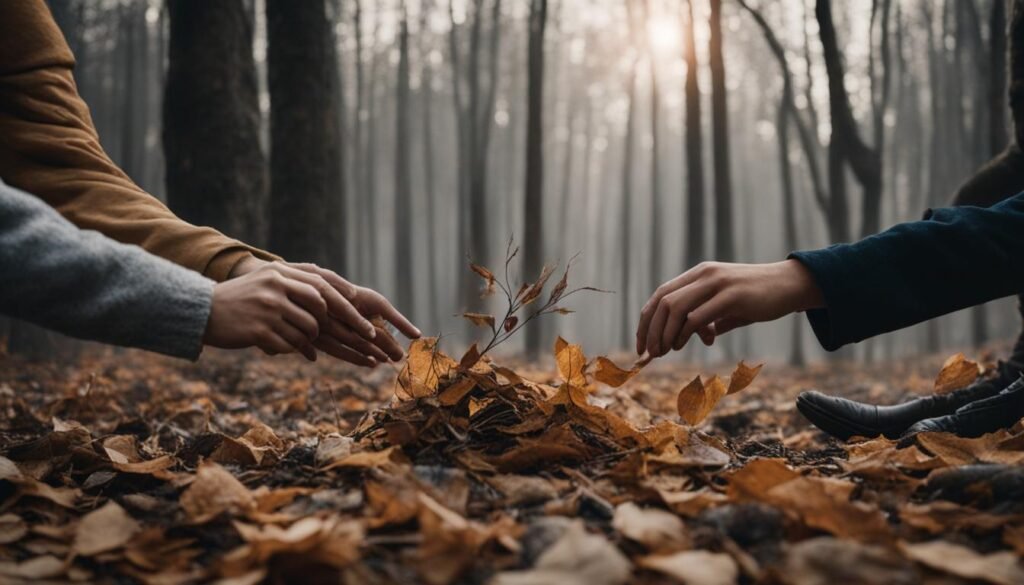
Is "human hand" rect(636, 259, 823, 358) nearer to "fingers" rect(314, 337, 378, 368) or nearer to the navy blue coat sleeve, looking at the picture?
the navy blue coat sleeve

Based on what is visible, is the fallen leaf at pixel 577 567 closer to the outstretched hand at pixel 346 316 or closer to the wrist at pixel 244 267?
the outstretched hand at pixel 346 316

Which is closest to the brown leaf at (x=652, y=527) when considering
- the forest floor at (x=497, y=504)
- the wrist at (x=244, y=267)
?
the forest floor at (x=497, y=504)

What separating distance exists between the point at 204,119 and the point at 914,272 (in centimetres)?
544

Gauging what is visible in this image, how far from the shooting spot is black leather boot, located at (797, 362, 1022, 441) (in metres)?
1.90

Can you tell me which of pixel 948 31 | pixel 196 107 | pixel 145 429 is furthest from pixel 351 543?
pixel 948 31

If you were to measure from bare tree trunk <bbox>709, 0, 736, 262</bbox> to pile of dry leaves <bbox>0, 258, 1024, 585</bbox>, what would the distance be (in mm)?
6432

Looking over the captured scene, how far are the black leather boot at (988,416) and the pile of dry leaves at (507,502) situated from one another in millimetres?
129

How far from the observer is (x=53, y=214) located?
1145 mm

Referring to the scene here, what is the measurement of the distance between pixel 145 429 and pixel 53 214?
4.94 feet

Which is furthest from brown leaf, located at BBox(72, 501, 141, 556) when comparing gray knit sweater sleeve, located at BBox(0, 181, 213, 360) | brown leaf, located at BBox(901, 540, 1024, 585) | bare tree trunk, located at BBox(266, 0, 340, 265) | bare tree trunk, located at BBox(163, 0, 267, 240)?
bare tree trunk, located at BBox(266, 0, 340, 265)

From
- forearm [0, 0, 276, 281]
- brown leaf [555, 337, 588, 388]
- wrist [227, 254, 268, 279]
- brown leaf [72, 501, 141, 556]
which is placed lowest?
brown leaf [72, 501, 141, 556]

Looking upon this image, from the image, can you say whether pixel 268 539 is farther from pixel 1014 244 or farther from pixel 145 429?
pixel 145 429

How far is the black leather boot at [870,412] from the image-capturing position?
190cm

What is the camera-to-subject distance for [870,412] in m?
1.94
